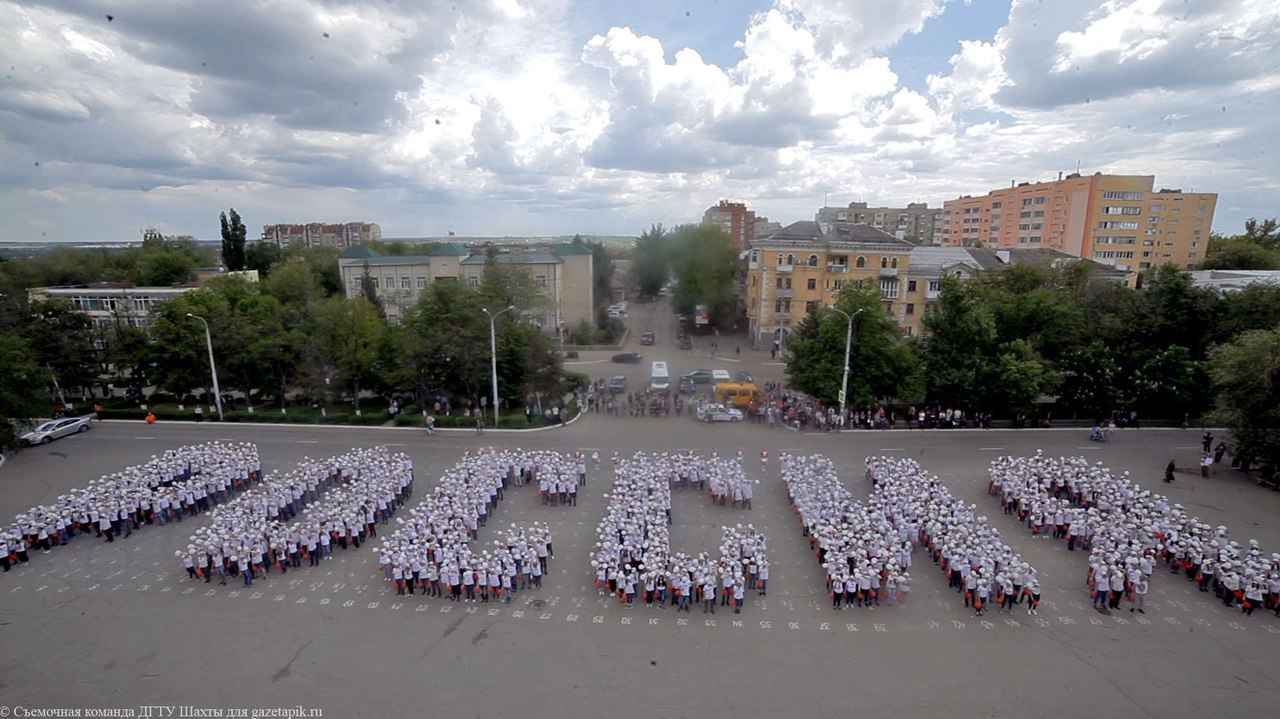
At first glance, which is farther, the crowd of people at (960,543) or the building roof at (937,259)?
the building roof at (937,259)

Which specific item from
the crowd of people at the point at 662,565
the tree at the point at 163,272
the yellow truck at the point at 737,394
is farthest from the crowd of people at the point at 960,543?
the tree at the point at 163,272

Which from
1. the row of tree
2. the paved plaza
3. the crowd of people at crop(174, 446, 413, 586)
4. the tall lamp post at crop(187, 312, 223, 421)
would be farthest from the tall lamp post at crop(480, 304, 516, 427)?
the row of tree

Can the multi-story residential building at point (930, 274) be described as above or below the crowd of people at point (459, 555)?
above

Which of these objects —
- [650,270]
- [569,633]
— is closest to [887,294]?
[650,270]

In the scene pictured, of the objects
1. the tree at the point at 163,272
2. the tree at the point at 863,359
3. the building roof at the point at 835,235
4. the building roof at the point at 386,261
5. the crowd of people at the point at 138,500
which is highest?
the building roof at the point at 835,235

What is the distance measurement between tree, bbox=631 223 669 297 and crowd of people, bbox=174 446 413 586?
41.8 metres

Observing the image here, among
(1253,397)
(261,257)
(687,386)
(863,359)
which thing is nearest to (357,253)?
(261,257)

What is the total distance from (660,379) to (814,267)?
583 inches

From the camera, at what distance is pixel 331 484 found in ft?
65.5

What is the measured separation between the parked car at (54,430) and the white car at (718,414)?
25.9m

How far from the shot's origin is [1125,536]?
47.8ft

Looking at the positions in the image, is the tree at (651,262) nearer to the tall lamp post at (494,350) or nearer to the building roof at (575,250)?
the building roof at (575,250)

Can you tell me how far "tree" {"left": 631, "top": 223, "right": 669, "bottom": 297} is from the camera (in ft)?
193

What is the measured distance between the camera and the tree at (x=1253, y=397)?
19109mm
